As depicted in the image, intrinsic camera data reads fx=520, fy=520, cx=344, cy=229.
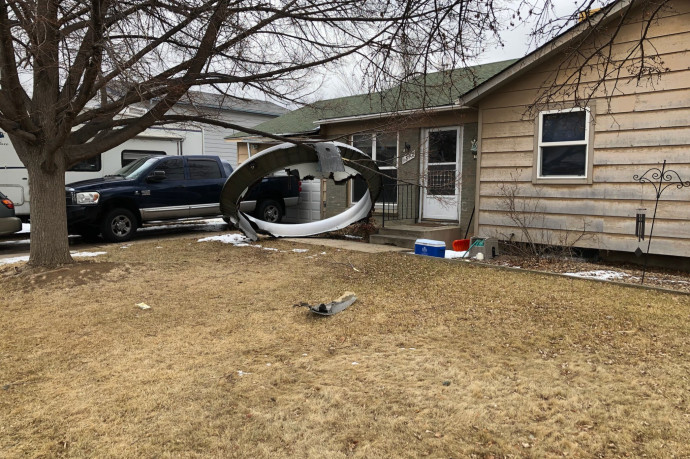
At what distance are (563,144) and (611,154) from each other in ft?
2.41

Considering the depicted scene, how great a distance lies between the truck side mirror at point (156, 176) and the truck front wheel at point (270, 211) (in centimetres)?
250

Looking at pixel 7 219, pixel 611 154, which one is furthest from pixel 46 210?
pixel 611 154

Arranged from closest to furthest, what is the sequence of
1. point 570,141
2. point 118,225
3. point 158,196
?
point 570,141 → point 118,225 → point 158,196

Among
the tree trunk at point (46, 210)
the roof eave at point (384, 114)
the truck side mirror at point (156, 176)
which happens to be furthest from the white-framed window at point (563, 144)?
the truck side mirror at point (156, 176)

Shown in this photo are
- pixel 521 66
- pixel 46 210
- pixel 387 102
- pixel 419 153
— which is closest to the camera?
pixel 46 210

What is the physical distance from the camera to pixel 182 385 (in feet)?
12.0

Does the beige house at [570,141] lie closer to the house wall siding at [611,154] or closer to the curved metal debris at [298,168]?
the house wall siding at [611,154]

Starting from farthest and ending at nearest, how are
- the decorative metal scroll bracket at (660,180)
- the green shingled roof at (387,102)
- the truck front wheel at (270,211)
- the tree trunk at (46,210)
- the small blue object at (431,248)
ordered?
the truck front wheel at (270,211)
the green shingled roof at (387,102)
the small blue object at (431,248)
the decorative metal scroll bracket at (660,180)
the tree trunk at (46,210)

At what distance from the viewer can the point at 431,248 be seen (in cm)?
844

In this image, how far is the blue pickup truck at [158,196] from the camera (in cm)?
1089

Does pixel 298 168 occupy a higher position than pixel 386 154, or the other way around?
pixel 386 154

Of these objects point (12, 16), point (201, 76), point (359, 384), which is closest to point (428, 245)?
point (201, 76)

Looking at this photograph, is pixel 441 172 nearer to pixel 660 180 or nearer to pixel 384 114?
pixel 384 114

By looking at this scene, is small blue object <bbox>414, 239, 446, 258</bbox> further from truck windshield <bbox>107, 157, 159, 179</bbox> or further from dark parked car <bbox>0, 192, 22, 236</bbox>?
dark parked car <bbox>0, 192, 22, 236</bbox>
